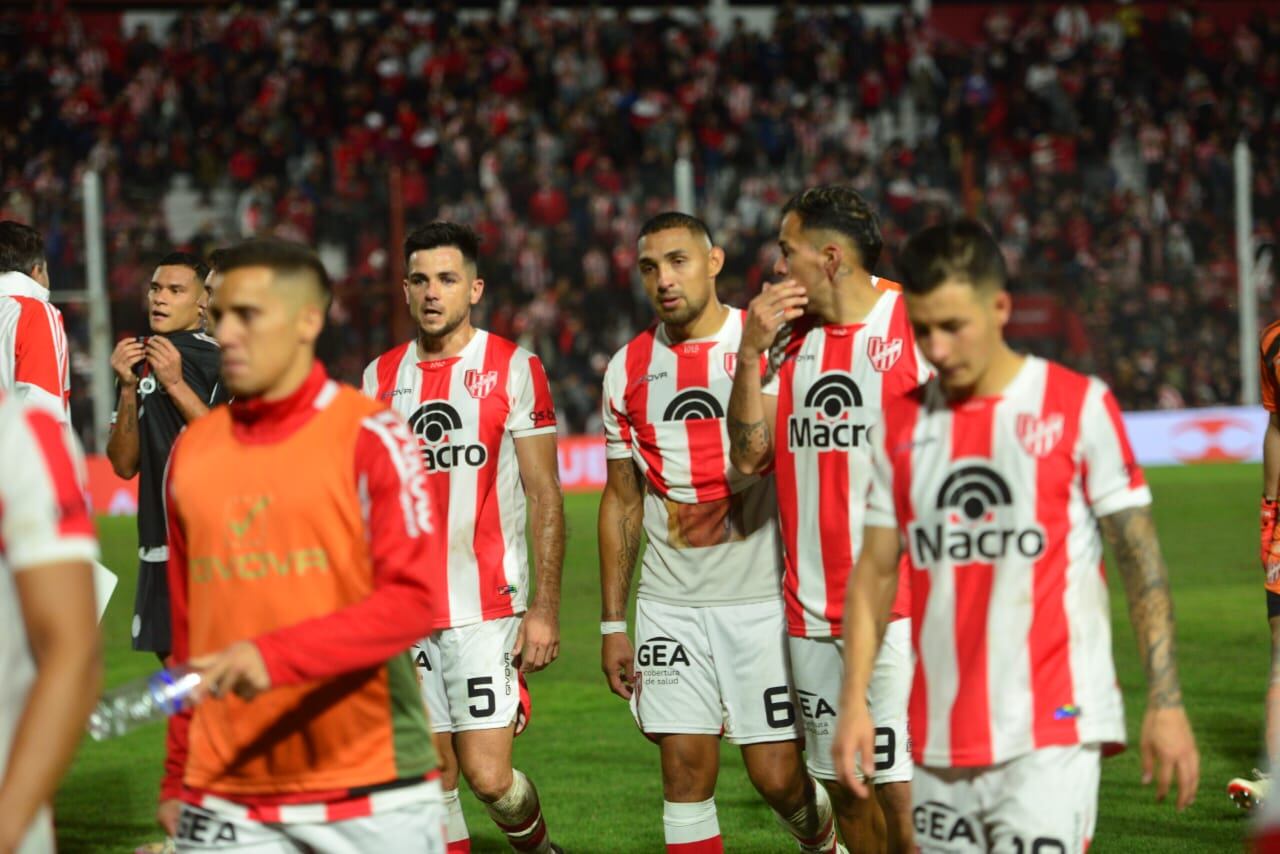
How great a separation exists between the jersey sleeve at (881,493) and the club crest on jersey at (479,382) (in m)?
2.79

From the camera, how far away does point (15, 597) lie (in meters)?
3.15

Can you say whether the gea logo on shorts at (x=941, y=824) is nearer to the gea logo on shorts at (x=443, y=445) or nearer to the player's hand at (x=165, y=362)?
the gea logo on shorts at (x=443, y=445)

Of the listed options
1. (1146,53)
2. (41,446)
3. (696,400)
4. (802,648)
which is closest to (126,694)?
(41,446)

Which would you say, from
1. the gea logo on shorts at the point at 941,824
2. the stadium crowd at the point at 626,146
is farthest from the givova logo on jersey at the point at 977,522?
the stadium crowd at the point at 626,146

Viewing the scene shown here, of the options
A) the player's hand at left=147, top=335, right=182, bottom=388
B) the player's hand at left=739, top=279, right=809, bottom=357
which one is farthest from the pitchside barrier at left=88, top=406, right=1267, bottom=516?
the player's hand at left=739, top=279, right=809, bottom=357

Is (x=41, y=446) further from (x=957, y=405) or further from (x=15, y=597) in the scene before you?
(x=957, y=405)

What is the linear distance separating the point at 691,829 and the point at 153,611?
88.2 inches

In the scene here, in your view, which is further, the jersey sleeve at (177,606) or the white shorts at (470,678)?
the white shorts at (470,678)

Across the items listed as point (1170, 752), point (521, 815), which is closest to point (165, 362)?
point (521, 815)

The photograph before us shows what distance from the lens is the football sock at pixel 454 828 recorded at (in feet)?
21.6

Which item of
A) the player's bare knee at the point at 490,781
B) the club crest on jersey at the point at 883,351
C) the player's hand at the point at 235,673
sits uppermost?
the club crest on jersey at the point at 883,351

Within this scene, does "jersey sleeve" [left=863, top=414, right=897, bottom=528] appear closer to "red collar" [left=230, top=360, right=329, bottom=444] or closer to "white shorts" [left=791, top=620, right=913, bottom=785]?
"red collar" [left=230, top=360, right=329, bottom=444]

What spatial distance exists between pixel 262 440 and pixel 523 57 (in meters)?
26.7

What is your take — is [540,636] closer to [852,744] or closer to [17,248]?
[852,744]
